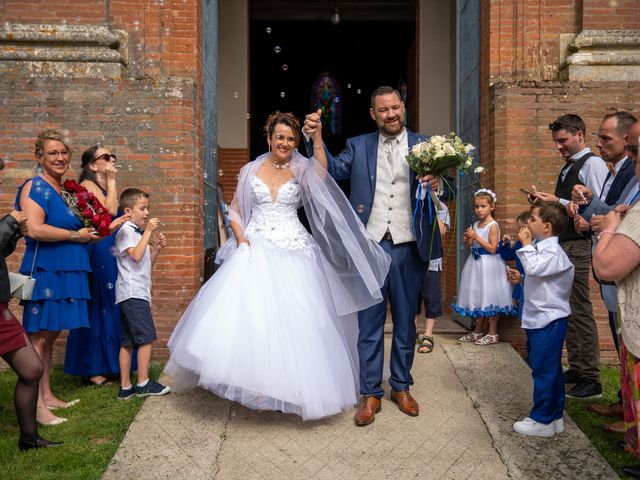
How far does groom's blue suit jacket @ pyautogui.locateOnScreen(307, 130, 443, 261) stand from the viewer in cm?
450

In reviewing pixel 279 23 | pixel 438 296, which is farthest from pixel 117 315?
pixel 279 23

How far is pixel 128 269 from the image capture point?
507 centimetres

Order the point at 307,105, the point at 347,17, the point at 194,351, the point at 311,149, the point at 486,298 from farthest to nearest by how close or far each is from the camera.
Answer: the point at 307,105 → the point at 347,17 → the point at 486,298 → the point at 311,149 → the point at 194,351

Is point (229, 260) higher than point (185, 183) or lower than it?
lower

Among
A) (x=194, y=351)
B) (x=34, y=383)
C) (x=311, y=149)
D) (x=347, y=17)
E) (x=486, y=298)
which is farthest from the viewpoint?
(x=347, y=17)

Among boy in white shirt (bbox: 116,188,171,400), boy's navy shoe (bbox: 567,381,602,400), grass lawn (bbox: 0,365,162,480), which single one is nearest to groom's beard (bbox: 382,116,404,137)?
boy in white shirt (bbox: 116,188,171,400)

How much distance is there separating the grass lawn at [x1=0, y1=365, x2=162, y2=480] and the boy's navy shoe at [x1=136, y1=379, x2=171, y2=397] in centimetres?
7

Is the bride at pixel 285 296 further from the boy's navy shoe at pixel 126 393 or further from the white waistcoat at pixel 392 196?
the boy's navy shoe at pixel 126 393

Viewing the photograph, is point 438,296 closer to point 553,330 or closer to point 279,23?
point 553,330

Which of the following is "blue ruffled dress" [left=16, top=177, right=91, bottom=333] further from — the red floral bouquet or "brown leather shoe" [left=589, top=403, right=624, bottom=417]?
"brown leather shoe" [left=589, top=403, right=624, bottom=417]

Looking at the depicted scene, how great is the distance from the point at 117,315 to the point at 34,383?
1581mm

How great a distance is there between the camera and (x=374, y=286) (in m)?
4.40

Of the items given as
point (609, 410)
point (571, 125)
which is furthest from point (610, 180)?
point (609, 410)

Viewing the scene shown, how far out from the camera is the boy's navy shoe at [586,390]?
17.1 ft
